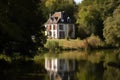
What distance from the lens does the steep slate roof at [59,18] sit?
9644 cm

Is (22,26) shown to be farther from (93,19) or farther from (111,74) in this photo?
(93,19)

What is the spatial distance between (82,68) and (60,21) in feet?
184

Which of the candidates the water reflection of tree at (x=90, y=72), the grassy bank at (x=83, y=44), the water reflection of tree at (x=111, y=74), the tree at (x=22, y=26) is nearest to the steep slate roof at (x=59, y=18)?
the grassy bank at (x=83, y=44)

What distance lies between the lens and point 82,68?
4366 centimetres

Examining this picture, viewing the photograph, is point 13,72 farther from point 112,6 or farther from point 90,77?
point 112,6

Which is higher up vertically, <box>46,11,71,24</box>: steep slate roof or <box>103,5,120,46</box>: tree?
<box>46,11,71,24</box>: steep slate roof

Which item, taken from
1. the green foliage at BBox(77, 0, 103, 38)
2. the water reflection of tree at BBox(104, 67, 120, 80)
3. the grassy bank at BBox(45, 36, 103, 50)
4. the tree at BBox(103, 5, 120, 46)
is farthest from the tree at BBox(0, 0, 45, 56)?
the green foliage at BBox(77, 0, 103, 38)

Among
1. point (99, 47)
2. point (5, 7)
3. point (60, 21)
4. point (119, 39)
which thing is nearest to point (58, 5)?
point (60, 21)

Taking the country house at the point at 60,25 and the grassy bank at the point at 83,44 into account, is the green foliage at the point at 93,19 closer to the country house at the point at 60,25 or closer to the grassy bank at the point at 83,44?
the grassy bank at the point at 83,44

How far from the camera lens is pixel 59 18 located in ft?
321

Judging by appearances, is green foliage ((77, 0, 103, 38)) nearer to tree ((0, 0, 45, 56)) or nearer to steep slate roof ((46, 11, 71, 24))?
steep slate roof ((46, 11, 71, 24))

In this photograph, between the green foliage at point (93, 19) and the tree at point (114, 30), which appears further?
the green foliage at point (93, 19)

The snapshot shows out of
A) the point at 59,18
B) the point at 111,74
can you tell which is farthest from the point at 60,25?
the point at 111,74

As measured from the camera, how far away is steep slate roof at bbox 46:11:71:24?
96.4 meters
